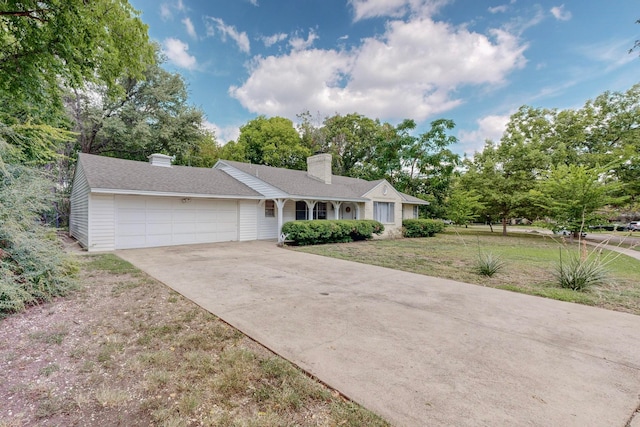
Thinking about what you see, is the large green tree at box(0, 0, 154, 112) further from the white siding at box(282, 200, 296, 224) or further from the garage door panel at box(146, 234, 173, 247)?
the white siding at box(282, 200, 296, 224)

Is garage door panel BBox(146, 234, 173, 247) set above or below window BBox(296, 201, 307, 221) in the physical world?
below

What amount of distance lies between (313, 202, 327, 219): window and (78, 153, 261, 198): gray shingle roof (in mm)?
3985

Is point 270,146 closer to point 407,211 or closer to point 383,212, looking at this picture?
point 407,211

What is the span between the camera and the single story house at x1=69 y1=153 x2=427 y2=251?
10.5 m

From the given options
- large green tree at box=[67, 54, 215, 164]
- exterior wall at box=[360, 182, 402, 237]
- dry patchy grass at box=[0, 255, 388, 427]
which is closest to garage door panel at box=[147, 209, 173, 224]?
dry patchy grass at box=[0, 255, 388, 427]

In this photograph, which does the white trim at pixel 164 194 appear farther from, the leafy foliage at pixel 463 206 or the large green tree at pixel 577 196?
the large green tree at pixel 577 196

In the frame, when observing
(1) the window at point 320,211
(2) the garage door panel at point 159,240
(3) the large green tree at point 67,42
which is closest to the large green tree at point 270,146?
(1) the window at point 320,211

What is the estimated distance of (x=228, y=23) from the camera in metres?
13.3

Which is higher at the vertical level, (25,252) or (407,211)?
(407,211)

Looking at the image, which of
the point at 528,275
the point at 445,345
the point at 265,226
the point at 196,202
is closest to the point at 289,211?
the point at 265,226

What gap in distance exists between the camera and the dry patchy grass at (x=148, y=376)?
A: 2.10 meters

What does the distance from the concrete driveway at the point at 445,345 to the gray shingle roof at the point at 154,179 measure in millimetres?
6195

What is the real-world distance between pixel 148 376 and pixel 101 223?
10.1m

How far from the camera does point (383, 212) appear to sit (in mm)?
17656
